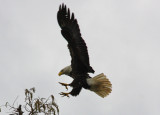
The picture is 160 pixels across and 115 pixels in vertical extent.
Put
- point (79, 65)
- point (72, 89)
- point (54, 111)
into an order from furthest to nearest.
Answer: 1. point (79, 65)
2. point (72, 89)
3. point (54, 111)

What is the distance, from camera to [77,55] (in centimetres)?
611

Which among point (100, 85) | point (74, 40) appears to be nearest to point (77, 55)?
point (74, 40)

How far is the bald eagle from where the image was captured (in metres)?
6.03

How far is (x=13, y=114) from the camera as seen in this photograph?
3.35 metres

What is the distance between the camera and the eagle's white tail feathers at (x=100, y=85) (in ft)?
20.4

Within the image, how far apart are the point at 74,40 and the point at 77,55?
1.07ft

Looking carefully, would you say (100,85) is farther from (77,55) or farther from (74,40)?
(74,40)

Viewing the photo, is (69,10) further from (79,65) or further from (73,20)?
(79,65)

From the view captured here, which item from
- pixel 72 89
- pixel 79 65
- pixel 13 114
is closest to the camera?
pixel 13 114

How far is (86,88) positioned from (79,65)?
0.51 m

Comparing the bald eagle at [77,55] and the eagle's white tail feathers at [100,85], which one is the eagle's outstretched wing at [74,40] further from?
the eagle's white tail feathers at [100,85]

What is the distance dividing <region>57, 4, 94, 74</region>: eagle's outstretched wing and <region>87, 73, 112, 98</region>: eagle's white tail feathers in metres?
0.22

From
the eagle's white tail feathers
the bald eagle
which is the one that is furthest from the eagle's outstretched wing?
the eagle's white tail feathers

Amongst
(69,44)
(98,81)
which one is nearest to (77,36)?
(69,44)
